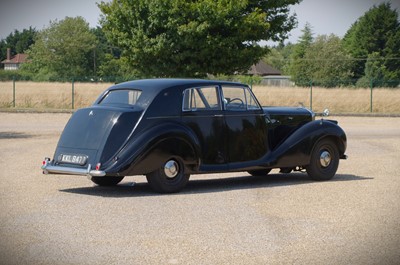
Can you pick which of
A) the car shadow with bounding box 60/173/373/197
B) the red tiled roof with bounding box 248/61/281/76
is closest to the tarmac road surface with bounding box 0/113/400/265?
the car shadow with bounding box 60/173/373/197

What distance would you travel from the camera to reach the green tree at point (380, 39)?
228ft

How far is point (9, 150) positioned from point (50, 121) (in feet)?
44.6

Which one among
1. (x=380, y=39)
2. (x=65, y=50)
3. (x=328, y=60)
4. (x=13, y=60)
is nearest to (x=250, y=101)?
(x=380, y=39)

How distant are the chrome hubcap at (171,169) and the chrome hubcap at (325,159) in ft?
9.65

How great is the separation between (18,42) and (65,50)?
33013mm

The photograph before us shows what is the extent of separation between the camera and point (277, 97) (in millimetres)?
46219

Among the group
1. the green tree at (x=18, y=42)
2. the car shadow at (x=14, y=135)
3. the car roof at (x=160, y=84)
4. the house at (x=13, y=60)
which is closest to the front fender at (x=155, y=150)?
the car roof at (x=160, y=84)

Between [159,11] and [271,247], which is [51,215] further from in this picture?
[159,11]

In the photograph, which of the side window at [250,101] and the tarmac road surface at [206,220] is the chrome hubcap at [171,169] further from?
the side window at [250,101]

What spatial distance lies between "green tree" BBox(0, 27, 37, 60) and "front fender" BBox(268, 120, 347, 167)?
86.6 metres

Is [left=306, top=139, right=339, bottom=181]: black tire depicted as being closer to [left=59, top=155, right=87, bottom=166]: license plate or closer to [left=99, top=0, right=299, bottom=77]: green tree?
[left=59, top=155, right=87, bottom=166]: license plate

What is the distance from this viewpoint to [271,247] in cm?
802

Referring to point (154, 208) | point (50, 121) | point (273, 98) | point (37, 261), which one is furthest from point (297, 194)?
point (273, 98)

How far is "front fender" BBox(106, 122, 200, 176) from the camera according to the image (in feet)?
37.3
